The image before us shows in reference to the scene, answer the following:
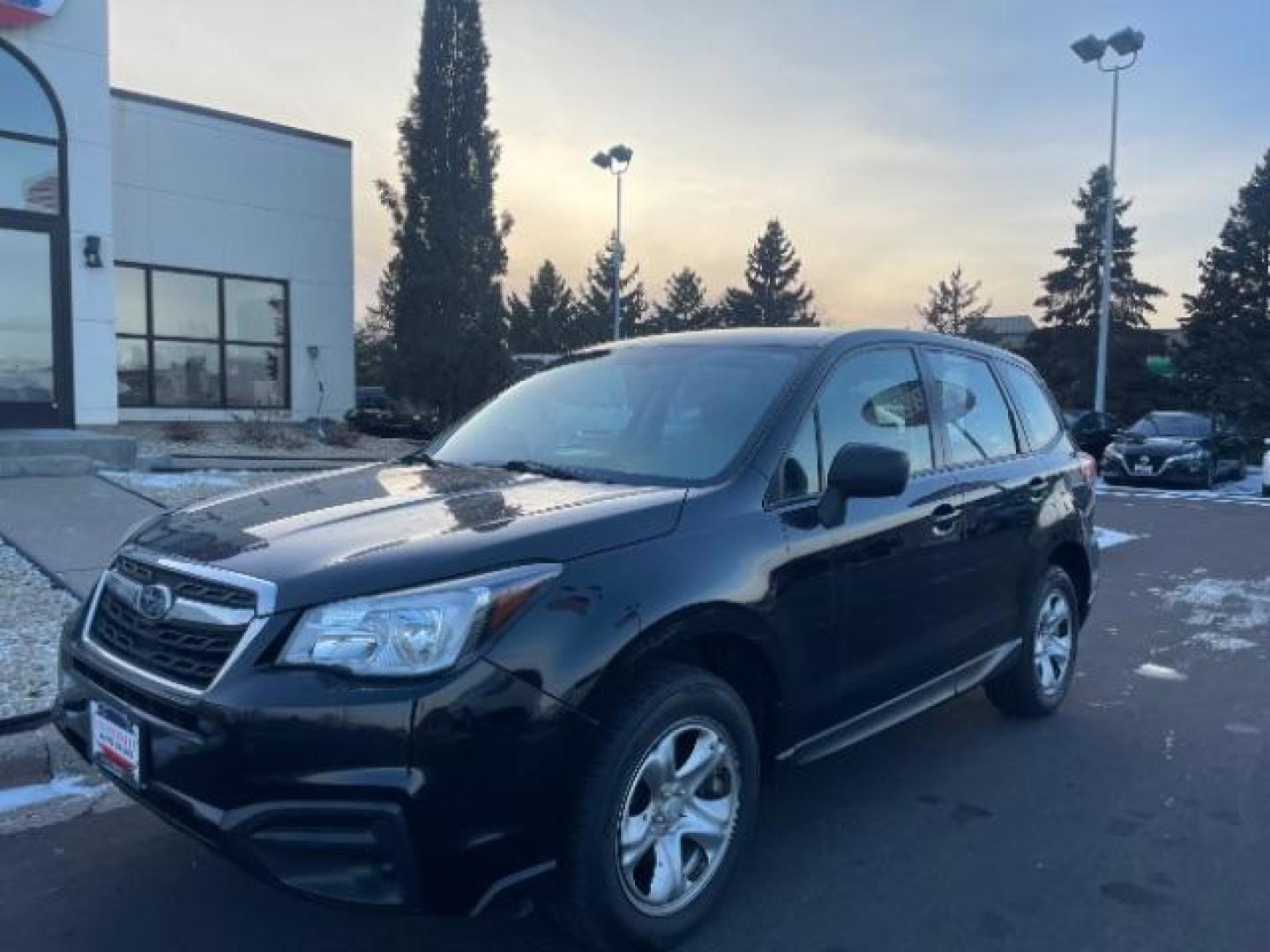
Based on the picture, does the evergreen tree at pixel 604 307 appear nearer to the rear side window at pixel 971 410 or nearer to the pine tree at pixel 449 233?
the pine tree at pixel 449 233

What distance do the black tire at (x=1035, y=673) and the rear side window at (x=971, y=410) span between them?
0.71 metres

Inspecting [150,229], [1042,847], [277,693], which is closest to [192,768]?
[277,693]

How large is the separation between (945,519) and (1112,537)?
27.6ft

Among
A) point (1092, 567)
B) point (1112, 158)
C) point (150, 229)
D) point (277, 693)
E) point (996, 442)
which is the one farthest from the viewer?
point (1112, 158)

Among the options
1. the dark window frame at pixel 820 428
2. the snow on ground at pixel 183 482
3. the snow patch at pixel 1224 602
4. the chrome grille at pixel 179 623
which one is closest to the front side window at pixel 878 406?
the dark window frame at pixel 820 428

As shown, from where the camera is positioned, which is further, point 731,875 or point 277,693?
point 731,875

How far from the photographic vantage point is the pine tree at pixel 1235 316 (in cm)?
3781

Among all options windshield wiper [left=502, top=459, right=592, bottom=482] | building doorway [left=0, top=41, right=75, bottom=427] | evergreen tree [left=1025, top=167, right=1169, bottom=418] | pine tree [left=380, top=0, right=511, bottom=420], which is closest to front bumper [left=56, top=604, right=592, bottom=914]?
windshield wiper [left=502, top=459, right=592, bottom=482]

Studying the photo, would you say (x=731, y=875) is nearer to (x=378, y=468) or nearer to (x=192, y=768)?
(x=192, y=768)

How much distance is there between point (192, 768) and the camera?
2.43 metres

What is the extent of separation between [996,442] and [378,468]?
2.74 metres

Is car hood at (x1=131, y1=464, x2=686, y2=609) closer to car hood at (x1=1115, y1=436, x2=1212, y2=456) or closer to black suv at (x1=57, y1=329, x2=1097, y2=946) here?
black suv at (x1=57, y1=329, x2=1097, y2=946)

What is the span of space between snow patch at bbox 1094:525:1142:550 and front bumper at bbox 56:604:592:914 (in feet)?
31.5

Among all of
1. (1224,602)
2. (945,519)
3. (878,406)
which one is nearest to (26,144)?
(878,406)
